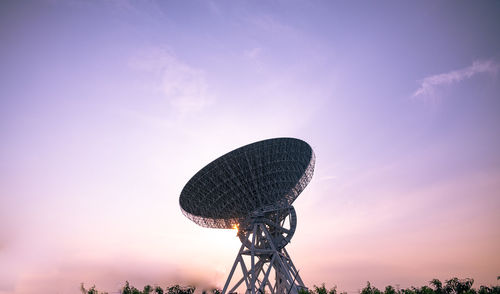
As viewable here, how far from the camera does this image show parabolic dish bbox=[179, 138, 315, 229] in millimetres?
49500

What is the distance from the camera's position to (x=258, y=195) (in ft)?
168

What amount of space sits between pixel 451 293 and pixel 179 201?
3338 inches

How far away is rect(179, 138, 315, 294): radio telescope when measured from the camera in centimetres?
4934

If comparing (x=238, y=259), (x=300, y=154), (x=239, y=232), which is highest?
(x=300, y=154)

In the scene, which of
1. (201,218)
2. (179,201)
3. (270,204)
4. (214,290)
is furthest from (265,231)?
(214,290)

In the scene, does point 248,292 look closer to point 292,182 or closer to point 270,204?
point 270,204

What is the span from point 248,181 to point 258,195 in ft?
9.82

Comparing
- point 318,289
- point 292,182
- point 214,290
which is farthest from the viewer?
point 214,290

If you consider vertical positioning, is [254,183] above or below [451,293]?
above

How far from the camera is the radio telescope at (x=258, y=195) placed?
49344mm

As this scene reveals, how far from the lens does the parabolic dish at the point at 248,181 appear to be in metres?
49.5

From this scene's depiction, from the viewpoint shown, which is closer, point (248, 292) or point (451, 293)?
point (248, 292)

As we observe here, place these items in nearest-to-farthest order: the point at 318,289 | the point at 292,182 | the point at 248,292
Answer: the point at 318,289
the point at 248,292
the point at 292,182

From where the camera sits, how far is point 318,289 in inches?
1348
